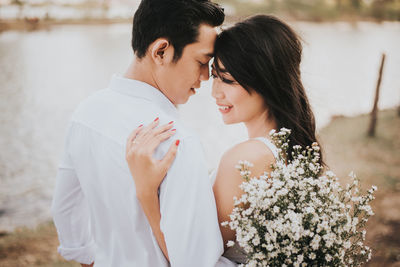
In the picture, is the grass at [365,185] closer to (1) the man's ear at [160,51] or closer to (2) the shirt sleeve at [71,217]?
(1) the man's ear at [160,51]

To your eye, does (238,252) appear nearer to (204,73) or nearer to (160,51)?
(204,73)

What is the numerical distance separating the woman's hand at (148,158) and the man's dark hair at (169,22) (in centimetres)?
62

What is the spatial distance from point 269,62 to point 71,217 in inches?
62.7

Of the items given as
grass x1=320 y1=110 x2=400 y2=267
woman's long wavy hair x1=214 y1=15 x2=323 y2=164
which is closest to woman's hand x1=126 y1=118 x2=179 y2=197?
woman's long wavy hair x1=214 y1=15 x2=323 y2=164

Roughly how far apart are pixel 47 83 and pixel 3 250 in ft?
44.3

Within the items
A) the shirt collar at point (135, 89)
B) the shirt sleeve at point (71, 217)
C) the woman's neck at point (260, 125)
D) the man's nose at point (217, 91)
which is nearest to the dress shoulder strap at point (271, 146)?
the woman's neck at point (260, 125)

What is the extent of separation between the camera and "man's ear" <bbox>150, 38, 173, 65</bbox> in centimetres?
184

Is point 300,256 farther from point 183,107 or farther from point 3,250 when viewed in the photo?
point 183,107

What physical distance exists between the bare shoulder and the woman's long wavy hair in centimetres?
39

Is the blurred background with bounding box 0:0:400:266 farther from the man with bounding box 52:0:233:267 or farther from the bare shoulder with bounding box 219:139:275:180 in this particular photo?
the bare shoulder with bounding box 219:139:275:180

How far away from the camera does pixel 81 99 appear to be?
553 inches

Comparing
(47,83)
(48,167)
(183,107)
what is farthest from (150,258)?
(47,83)

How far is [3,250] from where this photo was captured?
4.84 m

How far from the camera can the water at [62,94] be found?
746cm
